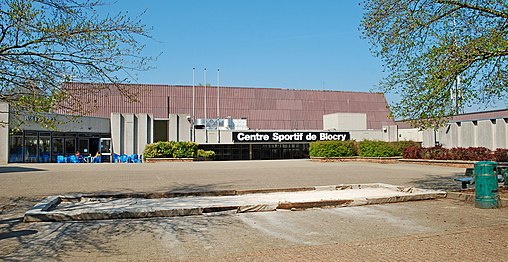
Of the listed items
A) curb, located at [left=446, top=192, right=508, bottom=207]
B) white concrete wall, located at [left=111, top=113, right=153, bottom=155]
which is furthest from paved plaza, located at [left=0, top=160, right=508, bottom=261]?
white concrete wall, located at [left=111, top=113, right=153, bottom=155]

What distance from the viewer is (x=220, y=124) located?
4828 cm

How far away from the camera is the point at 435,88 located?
37.5 ft

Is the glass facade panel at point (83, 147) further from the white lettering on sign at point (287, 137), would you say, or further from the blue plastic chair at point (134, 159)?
the white lettering on sign at point (287, 137)

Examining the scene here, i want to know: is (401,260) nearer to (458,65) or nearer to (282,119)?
(458,65)

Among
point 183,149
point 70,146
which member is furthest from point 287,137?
point 70,146

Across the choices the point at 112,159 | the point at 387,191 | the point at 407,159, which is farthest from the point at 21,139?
the point at 387,191

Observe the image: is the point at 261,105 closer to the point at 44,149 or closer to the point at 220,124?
the point at 220,124

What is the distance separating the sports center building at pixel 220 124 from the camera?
32.0 m

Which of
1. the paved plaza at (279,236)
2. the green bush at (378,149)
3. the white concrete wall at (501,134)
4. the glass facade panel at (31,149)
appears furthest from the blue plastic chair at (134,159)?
the paved plaza at (279,236)

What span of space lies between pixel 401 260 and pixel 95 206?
7.19 m

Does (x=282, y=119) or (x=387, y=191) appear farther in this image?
(x=282, y=119)

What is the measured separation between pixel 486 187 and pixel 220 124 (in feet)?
129

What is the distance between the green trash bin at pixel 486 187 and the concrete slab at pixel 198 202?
1.68 meters

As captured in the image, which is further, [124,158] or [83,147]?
[83,147]
